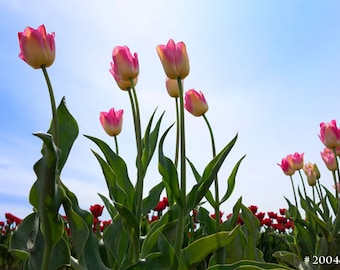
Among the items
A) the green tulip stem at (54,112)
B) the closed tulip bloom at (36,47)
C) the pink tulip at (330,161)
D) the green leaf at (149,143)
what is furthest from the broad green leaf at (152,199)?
the pink tulip at (330,161)

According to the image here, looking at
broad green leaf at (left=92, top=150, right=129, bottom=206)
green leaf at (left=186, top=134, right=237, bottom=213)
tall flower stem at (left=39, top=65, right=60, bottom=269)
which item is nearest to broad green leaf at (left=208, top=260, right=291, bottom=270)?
green leaf at (left=186, top=134, right=237, bottom=213)

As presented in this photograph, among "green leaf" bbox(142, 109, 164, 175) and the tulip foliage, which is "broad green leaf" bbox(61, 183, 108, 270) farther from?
"green leaf" bbox(142, 109, 164, 175)

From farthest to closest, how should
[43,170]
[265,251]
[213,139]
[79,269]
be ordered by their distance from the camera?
[265,251]
[213,139]
[79,269]
[43,170]

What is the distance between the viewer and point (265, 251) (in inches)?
183

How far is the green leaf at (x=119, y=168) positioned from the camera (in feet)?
5.67

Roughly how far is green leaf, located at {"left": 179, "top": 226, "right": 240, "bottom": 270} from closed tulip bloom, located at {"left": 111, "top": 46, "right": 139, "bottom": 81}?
615mm

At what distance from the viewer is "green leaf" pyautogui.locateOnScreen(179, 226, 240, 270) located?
1.58 meters

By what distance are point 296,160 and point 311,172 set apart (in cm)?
27

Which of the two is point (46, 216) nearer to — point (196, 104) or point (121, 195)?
point (121, 195)

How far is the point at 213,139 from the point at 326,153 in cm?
181

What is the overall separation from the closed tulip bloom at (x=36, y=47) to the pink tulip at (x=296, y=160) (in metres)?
2.35

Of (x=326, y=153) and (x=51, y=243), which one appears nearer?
(x=51, y=243)

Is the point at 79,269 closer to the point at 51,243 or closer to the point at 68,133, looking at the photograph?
the point at 51,243

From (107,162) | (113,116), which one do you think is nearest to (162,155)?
(107,162)
